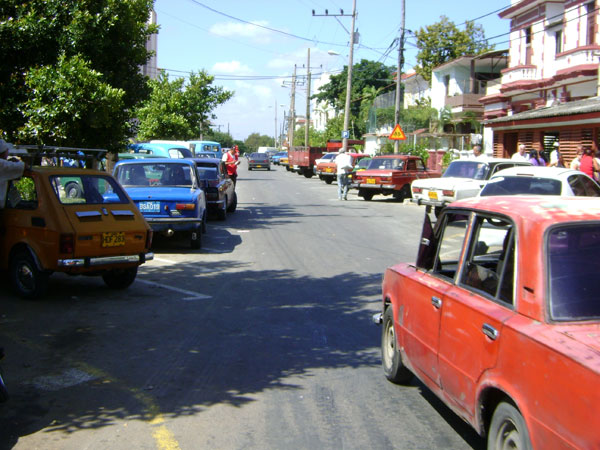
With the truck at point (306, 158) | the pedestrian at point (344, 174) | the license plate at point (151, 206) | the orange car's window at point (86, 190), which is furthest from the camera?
the truck at point (306, 158)

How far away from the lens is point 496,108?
3441 cm

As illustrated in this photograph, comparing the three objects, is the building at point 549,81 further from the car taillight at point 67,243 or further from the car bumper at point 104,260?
the car taillight at point 67,243

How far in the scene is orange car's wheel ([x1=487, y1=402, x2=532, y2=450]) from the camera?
130 inches

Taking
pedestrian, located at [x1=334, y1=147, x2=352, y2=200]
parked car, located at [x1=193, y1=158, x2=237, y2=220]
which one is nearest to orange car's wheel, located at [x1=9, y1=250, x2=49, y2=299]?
parked car, located at [x1=193, y1=158, x2=237, y2=220]

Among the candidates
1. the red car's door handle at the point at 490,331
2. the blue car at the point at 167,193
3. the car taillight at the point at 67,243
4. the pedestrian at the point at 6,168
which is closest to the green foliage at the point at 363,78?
the blue car at the point at 167,193

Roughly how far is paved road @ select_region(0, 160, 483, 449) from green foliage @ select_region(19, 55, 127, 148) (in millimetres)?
3833

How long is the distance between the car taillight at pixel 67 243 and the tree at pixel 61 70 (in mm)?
5381

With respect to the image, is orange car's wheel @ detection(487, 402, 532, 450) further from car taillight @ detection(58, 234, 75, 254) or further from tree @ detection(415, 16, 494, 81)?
tree @ detection(415, 16, 494, 81)

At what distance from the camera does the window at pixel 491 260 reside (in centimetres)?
380

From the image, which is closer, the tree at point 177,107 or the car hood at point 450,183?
the car hood at point 450,183

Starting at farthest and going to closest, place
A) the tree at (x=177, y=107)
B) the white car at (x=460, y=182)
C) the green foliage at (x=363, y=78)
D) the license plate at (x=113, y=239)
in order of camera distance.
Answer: the green foliage at (x=363, y=78)
the tree at (x=177, y=107)
the white car at (x=460, y=182)
the license plate at (x=113, y=239)

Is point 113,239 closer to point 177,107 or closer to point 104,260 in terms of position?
point 104,260

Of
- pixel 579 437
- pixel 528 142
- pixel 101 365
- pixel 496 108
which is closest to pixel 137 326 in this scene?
pixel 101 365

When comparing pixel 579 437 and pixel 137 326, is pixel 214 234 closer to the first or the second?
pixel 137 326
